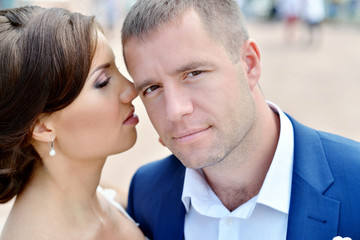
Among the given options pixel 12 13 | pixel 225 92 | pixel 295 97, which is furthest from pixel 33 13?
pixel 295 97

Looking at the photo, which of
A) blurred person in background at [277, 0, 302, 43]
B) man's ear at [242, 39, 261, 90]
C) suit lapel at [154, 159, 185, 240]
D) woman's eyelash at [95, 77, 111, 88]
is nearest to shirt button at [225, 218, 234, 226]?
suit lapel at [154, 159, 185, 240]

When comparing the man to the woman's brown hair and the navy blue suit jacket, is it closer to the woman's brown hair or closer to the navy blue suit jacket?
the navy blue suit jacket

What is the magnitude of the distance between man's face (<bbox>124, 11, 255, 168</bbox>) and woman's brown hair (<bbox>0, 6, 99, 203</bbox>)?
275 millimetres

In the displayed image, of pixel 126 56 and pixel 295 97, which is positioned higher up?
pixel 126 56

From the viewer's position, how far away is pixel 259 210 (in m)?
2.34

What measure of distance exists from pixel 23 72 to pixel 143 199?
111cm

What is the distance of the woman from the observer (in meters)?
2.25

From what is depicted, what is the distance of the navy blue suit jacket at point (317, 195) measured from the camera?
2.10 metres

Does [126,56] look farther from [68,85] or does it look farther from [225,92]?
[225,92]

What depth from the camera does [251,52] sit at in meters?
2.44

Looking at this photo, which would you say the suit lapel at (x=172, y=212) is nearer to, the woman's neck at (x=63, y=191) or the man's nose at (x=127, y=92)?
the woman's neck at (x=63, y=191)

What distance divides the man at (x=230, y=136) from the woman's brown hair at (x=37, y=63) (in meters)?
0.25

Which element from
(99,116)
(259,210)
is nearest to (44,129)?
(99,116)

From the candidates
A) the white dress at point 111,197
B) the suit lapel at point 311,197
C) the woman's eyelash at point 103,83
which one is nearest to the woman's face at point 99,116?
the woman's eyelash at point 103,83
